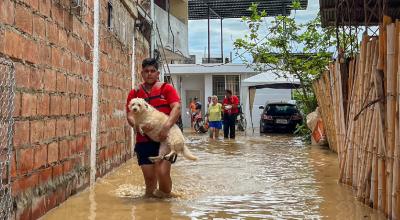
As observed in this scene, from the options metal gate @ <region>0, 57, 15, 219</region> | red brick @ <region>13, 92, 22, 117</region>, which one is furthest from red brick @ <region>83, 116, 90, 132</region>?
metal gate @ <region>0, 57, 15, 219</region>

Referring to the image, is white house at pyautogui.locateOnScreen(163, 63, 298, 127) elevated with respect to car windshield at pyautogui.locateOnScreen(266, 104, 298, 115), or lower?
elevated

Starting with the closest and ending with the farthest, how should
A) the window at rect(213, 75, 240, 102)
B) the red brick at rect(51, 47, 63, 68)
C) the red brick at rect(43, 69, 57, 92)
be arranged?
the red brick at rect(43, 69, 57, 92)
the red brick at rect(51, 47, 63, 68)
the window at rect(213, 75, 240, 102)

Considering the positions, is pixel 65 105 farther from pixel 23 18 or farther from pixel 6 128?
pixel 6 128

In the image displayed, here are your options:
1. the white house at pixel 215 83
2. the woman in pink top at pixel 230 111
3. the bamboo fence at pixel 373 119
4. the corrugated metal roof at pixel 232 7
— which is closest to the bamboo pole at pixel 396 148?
the bamboo fence at pixel 373 119

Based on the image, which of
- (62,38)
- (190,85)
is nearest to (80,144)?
(62,38)

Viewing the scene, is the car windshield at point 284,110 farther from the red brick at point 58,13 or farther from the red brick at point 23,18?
the red brick at point 23,18

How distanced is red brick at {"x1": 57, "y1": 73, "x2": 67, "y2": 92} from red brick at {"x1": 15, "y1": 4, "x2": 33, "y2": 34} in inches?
34.7

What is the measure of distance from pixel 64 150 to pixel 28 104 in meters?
1.19

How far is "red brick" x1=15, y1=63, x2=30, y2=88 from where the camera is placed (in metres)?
4.01

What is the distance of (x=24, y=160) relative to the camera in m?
4.15

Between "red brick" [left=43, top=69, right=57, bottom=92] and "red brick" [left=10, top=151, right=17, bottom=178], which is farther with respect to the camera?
"red brick" [left=43, top=69, right=57, bottom=92]

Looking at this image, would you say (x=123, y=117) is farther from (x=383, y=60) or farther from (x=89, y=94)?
(x=383, y=60)

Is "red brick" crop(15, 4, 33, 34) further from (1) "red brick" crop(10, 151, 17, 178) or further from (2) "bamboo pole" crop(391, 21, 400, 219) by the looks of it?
(2) "bamboo pole" crop(391, 21, 400, 219)

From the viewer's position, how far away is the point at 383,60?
457cm
